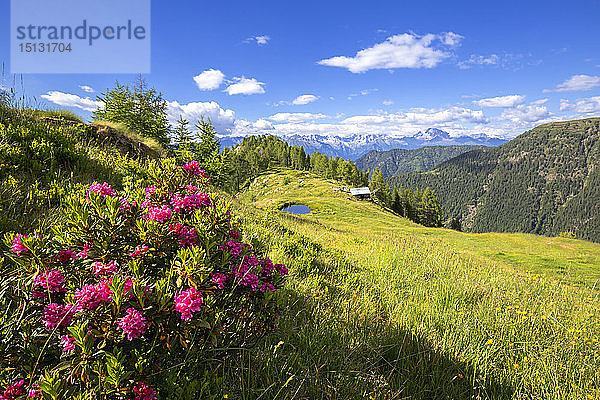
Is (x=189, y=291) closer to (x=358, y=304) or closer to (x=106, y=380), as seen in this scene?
(x=106, y=380)

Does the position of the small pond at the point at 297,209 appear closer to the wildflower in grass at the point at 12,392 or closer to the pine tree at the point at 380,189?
the pine tree at the point at 380,189

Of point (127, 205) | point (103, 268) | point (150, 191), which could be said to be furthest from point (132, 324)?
point (150, 191)

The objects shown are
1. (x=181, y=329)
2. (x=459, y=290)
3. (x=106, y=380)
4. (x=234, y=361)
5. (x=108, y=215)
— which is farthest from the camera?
(x=459, y=290)

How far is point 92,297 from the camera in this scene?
1406mm

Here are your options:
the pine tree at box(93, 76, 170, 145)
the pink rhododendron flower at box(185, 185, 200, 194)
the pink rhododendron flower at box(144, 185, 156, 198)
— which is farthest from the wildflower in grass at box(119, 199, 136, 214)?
the pine tree at box(93, 76, 170, 145)

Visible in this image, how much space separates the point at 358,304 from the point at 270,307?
2.34 metres

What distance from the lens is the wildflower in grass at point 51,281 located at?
1.54 meters

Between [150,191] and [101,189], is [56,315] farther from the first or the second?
[150,191]

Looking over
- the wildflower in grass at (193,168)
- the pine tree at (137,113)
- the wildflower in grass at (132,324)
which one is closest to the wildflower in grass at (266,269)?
the wildflower in grass at (132,324)

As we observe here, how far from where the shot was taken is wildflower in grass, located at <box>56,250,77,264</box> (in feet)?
5.39

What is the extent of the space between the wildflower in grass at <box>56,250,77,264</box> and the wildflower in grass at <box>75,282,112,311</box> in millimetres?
360

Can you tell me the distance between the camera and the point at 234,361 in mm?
2330

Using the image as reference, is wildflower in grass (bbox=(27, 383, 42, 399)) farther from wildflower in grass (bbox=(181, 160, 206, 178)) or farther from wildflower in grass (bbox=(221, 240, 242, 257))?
wildflower in grass (bbox=(181, 160, 206, 178))

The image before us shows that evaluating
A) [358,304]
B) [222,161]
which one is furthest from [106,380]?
[222,161]
